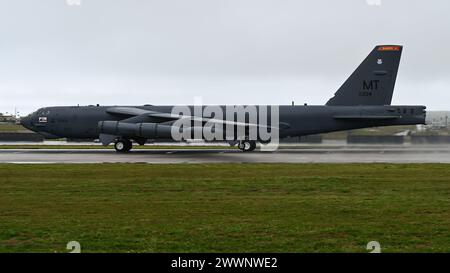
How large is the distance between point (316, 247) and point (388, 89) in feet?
102

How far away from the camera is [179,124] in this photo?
35.0m

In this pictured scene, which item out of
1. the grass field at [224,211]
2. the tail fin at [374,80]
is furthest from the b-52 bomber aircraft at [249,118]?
the grass field at [224,211]

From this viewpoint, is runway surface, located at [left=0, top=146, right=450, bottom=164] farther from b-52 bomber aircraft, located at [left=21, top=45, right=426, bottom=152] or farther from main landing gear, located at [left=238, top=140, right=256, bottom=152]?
main landing gear, located at [left=238, top=140, right=256, bottom=152]

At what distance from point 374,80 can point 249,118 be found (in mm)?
9090

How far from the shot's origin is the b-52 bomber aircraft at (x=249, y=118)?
3506cm

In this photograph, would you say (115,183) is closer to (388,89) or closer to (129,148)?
(129,148)

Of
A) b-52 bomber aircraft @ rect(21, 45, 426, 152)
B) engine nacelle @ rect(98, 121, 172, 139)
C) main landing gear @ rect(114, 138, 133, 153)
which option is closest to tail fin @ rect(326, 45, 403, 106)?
b-52 bomber aircraft @ rect(21, 45, 426, 152)

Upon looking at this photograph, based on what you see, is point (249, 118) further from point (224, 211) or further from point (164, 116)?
point (224, 211)

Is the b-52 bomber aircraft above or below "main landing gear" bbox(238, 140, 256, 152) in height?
above

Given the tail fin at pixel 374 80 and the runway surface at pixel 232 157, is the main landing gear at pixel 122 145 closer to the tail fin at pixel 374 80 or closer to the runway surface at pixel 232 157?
the runway surface at pixel 232 157

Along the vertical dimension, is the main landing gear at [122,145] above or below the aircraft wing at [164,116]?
below

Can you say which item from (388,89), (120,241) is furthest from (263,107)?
(120,241)

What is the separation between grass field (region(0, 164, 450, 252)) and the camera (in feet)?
27.8

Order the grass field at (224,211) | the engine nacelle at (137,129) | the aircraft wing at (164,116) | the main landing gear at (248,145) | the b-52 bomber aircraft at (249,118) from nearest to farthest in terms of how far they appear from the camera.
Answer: the grass field at (224,211) → the engine nacelle at (137,129) → the aircraft wing at (164,116) → the b-52 bomber aircraft at (249,118) → the main landing gear at (248,145)
